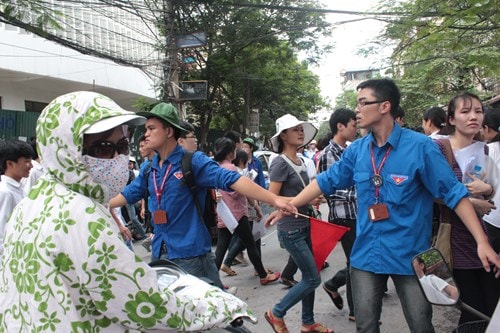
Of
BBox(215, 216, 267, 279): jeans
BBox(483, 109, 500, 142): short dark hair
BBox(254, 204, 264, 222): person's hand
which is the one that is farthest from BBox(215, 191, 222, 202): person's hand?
BBox(483, 109, 500, 142): short dark hair

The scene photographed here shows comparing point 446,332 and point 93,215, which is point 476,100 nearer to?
point 446,332

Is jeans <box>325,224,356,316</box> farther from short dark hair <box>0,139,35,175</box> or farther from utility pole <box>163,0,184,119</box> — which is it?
utility pole <box>163,0,184,119</box>

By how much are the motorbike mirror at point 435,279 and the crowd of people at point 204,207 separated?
0.03 meters

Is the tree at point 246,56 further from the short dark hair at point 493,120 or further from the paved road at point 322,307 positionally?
the short dark hair at point 493,120

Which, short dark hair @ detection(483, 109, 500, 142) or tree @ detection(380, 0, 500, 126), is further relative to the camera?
tree @ detection(380, 0, 500, 126)

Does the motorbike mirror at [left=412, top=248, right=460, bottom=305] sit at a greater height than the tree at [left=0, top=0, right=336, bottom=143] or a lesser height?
lesser

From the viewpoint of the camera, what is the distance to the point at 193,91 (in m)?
13.6

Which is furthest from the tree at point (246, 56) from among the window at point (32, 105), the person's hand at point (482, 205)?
the person's hand at point (482, 205)

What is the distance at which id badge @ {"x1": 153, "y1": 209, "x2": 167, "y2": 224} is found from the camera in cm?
287

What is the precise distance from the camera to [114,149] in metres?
1.61

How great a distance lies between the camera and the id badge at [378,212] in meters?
2.38

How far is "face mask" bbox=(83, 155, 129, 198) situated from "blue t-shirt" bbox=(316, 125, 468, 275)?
1.43 metres

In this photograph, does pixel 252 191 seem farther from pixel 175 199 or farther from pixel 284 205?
pixel 175 199

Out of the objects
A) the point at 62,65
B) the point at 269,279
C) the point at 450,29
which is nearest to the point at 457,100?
the point at 269,279
